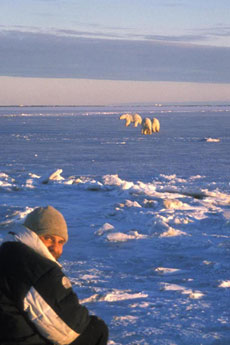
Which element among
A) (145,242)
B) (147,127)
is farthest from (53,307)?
(147,127)

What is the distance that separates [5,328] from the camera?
220cm

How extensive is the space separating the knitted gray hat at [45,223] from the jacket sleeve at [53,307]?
0.20m

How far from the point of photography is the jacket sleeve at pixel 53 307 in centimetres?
206

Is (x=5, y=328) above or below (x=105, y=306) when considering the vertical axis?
above

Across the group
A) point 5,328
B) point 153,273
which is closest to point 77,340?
point 5,328

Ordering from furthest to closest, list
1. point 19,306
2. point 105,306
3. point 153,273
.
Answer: point 153,273 < point 105,306 < point 19,306

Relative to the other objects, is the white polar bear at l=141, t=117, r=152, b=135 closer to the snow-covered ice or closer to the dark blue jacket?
the snow-covered ice

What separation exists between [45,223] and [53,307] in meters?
0.36

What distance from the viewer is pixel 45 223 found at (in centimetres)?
229

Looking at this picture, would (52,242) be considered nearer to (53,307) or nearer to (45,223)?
(45,223)

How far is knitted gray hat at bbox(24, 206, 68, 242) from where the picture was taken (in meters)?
2.29

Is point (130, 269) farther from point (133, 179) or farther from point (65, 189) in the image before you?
point (133, 179)

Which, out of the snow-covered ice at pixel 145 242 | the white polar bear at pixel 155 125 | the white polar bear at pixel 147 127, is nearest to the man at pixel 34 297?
the snow-covered ice at pixel 145 242

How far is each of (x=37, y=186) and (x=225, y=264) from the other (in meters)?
6.30
